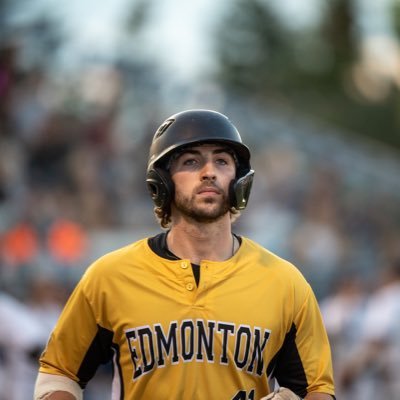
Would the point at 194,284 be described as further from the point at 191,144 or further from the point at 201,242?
the point at 191,144

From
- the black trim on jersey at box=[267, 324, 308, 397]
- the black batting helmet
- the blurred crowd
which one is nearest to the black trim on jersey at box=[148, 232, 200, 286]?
the black batting helmet

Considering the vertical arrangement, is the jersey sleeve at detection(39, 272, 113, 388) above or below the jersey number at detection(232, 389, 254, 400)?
above

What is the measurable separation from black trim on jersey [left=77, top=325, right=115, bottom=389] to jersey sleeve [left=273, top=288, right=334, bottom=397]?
80cm

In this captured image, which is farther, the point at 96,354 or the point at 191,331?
the point at 96,354

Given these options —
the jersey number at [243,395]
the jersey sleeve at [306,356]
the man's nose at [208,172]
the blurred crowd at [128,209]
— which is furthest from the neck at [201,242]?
the blurred crowd at [128,209]

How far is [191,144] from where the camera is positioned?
18.2 feet

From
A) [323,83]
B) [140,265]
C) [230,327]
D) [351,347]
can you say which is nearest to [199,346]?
[230,327]

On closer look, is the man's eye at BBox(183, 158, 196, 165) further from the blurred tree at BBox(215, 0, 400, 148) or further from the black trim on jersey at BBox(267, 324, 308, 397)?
the blurred tree at BBox(215, 0, 400, 148)

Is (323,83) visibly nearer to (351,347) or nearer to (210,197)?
(351,347)

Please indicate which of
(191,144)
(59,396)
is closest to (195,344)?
(59,396)

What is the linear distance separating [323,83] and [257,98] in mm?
3488

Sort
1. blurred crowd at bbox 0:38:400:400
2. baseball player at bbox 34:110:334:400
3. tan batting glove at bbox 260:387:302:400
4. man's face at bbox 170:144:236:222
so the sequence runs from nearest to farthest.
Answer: tan batting glove at bbox 260:387:302:400
baseball player at bbox 34:110:334:400
man's face at bbox 170:144:236:222
blurred crowd at bbox 0:38:400:400

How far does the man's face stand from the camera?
18.0 ft

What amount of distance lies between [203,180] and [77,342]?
968 mm
